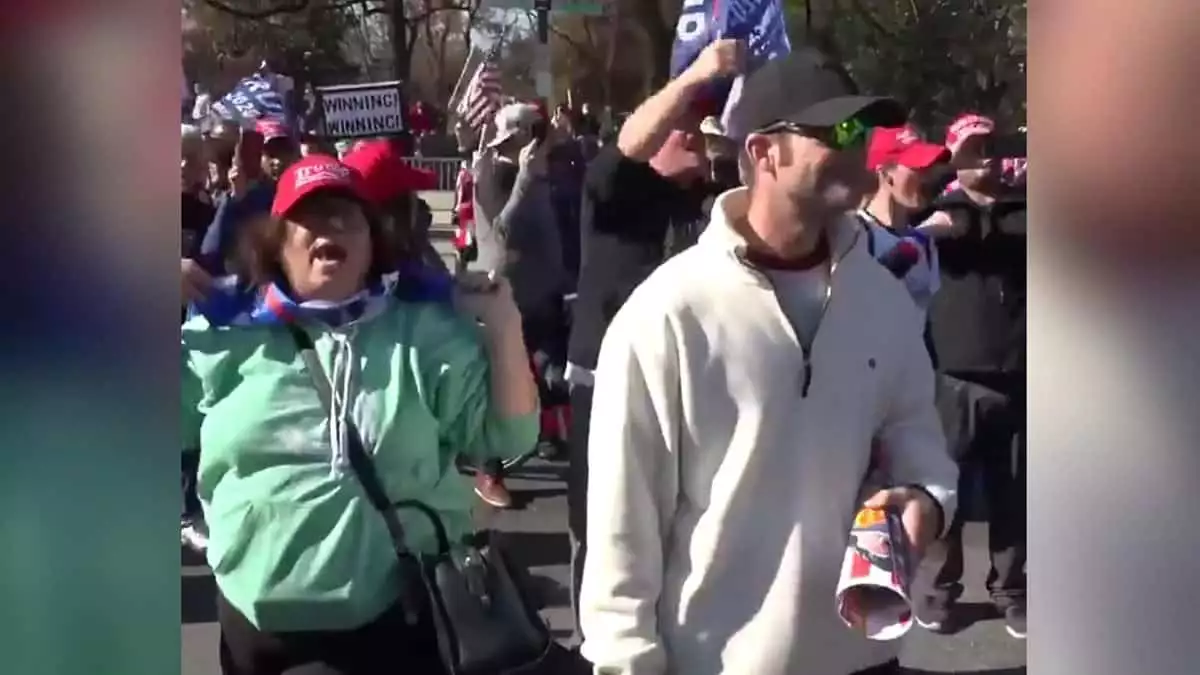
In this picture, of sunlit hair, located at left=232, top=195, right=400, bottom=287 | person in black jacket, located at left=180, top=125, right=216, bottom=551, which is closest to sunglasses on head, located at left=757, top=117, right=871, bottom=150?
sunlit hair, located at left=232, top=195, right=400, bottom=287

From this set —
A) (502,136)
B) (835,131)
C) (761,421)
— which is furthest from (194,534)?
(835,131)

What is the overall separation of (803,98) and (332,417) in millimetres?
774

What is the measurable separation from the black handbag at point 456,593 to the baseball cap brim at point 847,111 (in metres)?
0.74

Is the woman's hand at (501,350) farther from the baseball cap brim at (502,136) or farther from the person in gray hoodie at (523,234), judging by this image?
the baseball cap brim at (502,136)

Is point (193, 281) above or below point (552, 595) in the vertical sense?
above

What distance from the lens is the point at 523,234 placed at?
1.99 metres

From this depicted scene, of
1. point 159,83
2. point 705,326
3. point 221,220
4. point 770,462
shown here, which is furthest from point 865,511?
point 159,83

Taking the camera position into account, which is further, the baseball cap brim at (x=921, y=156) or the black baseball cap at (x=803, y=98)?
the baseball cap brim at (x=921, y=156)

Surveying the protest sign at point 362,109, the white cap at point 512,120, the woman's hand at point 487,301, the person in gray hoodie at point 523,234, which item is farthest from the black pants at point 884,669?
the protest sign at point 362,109

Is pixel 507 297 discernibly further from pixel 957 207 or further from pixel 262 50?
pixel 957 207

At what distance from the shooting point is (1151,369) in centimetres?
206

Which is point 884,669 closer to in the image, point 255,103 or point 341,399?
point 341,399

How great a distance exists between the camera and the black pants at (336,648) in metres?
1.94

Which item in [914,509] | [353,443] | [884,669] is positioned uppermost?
[353,443]
